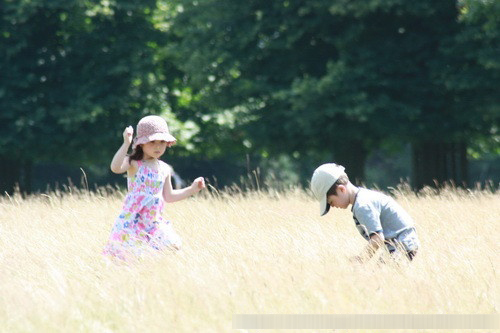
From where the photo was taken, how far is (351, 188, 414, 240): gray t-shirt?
6.13 m

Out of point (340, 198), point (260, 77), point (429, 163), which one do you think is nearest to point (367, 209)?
point (340, 198)

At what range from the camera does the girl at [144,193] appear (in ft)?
22.9

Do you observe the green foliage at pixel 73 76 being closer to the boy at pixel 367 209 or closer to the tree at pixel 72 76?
the tree at pixel 72 76

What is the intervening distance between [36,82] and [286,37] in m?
5.59

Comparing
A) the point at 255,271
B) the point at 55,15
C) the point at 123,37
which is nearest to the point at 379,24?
the point at 123,37

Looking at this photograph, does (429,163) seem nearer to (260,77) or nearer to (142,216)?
(260,77)

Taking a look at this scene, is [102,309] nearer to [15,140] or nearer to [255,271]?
[255,271]

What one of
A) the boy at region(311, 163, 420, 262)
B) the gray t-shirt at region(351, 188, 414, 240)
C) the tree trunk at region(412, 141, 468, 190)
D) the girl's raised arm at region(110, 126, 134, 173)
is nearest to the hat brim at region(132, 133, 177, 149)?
the girl's raised arm at region(110, 126, 134, 173)

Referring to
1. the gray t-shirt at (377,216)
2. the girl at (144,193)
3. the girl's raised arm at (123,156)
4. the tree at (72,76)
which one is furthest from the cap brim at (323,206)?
the tree at (72,76)

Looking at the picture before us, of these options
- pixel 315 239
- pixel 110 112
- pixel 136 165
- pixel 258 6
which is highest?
pixel 258 6

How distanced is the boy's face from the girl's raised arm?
5.16 ft

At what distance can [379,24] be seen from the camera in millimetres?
19141

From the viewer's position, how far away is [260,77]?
19844mm

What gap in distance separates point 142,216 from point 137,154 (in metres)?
0.48
